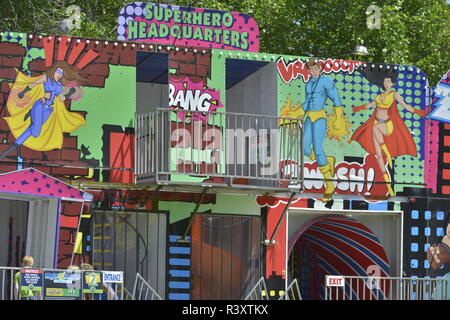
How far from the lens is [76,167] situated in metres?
22.9

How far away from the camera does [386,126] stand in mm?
25406

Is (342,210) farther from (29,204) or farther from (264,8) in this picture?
(264,8)

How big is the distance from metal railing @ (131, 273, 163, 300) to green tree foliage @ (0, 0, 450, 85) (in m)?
13.4

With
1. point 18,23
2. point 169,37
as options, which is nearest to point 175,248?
point 169,37

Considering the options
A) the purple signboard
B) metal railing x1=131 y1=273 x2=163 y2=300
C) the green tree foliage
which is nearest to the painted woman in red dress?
the purple signboard

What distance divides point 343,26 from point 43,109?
1713 centimetres

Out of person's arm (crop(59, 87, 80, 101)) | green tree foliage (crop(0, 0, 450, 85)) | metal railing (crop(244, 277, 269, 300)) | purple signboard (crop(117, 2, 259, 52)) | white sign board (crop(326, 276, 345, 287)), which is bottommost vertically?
metal railing (crop(244, 277, 269, 300))

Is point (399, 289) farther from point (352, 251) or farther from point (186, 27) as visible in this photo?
point (186, 27)

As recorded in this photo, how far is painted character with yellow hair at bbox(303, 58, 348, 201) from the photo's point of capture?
24781mm

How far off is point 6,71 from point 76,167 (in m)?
2.18

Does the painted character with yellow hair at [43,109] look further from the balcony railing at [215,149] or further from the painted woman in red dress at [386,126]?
the painted woman in red dress at [386,126]

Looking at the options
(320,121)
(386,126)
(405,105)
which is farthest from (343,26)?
(320,121)

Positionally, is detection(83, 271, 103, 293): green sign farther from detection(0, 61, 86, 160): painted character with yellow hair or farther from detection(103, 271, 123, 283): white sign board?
detection(0, 61, 86, 160): painted character with yellow hair

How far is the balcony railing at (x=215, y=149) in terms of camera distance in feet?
74.4
